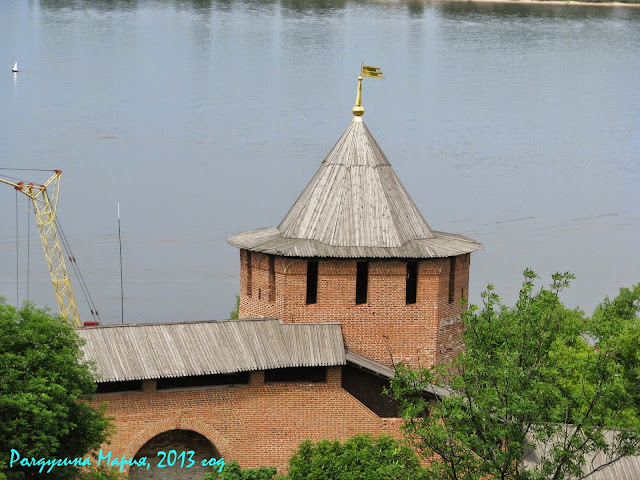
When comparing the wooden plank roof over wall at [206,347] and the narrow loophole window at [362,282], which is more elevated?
the narrow loophole window at [362,282]

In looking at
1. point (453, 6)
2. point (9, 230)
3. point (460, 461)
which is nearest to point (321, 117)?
point (9, 230)

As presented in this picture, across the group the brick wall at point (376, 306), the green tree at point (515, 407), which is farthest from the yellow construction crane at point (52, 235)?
the green tree at point (515, 407)

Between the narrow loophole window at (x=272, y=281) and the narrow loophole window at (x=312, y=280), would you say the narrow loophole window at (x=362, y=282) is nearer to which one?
the narrow loophole window at (x=312, y=280)

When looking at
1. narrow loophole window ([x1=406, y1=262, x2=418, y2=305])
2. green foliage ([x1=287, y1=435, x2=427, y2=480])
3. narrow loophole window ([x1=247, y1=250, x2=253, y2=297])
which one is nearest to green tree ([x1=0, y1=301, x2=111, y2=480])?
green foliage ([x1=287, y1=435, x2=427, y2=480])

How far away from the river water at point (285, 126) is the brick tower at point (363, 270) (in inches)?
589

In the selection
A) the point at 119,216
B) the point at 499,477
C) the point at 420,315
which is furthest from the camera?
the point at 119,216

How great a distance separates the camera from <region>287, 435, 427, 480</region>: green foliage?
17500mm

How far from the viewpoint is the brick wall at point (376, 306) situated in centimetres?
1975

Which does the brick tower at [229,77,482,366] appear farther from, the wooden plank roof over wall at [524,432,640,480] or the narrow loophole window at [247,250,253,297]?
the wooden plank roof over wall at [524,432,640,480]

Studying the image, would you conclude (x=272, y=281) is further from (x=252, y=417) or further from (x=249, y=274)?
(x=252, y=417)

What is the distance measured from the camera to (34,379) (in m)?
15.7

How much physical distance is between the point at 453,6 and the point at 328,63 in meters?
13.9

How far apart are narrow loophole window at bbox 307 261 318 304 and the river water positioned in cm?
1552

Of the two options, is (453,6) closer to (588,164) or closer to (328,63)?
(328,63)
